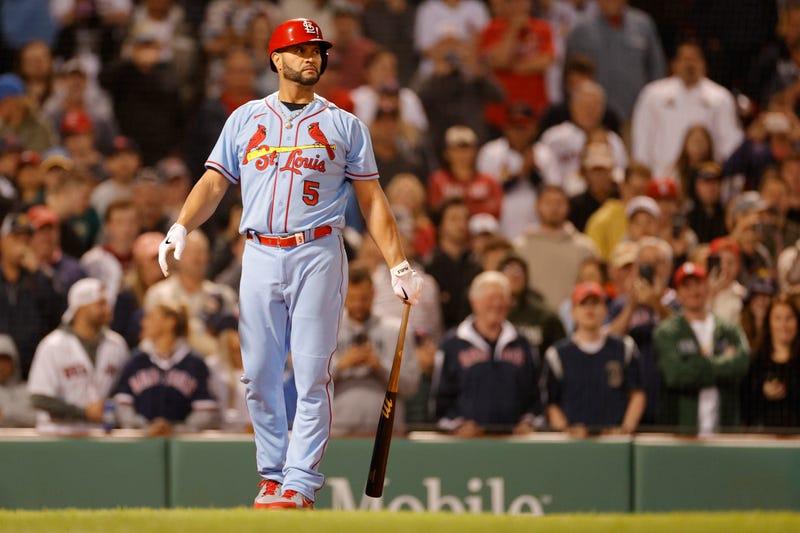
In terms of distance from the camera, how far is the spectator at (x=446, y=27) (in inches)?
486

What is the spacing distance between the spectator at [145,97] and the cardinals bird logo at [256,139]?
645cm

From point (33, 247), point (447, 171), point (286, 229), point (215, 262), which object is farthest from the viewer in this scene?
point (447, 171)

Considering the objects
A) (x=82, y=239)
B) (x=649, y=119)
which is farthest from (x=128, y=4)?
(x=649, y=119)

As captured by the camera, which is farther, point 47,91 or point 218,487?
point 47,91

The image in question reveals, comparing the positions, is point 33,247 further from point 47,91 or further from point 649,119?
point 649,119

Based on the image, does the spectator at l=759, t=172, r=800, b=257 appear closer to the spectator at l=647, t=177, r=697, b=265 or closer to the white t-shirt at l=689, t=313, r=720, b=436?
the spectator at l=647, t=177, r=697, b=265

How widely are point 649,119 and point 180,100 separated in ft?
13.1

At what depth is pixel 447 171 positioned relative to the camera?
11.4 meters

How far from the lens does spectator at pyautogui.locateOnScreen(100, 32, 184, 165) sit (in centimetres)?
1218

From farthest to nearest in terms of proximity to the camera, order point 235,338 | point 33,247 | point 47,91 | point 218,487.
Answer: point 47,91, point 33,247, point 235,338, point 218,487

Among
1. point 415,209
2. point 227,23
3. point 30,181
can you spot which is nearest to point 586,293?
point 415,209

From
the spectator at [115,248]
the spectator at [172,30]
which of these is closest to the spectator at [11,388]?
the spectator at [115,248]

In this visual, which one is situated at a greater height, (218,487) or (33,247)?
(33,247)

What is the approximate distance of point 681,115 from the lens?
1162 centimetres
